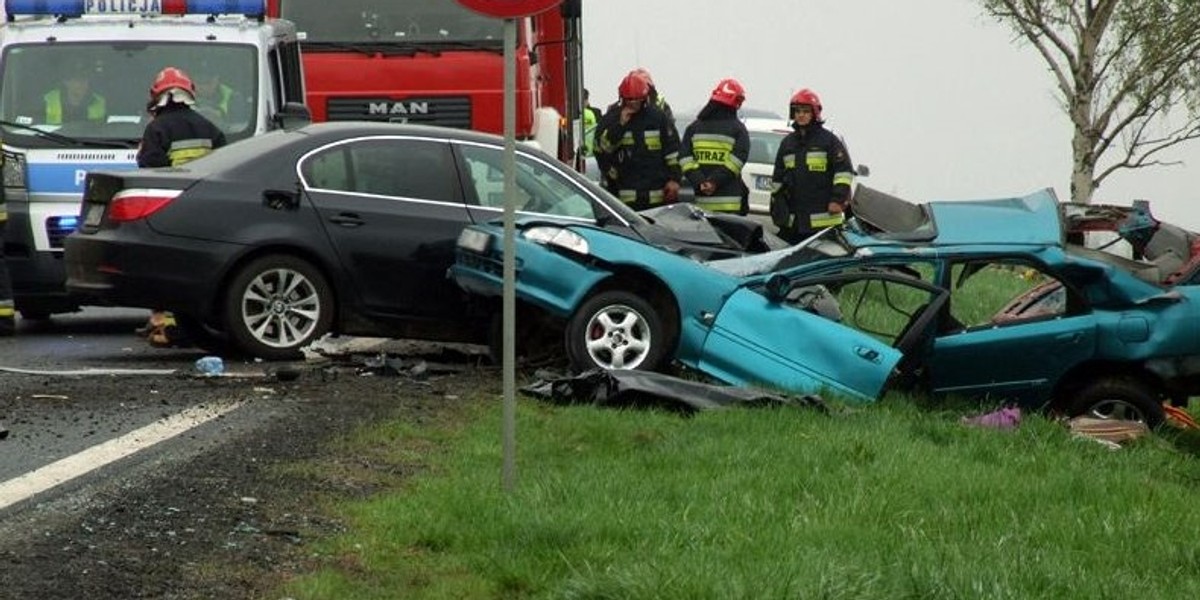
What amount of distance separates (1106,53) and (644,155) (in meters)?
12.0

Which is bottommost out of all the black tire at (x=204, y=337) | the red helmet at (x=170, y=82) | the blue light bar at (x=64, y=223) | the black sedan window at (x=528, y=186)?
the black tire at (x=204, y=337)

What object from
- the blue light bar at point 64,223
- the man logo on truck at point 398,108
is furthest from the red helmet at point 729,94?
the blue light bar at point 64,223

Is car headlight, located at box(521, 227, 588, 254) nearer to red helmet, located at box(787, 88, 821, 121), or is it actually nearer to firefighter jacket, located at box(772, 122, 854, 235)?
red helmet, located at box(787, 88, 821, 121)

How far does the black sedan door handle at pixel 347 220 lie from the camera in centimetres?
1502

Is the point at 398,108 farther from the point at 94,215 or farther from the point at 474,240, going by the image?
the point at 474,240

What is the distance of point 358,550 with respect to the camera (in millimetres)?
8430

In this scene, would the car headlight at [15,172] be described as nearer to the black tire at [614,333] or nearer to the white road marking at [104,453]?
the black tire at [614,333]

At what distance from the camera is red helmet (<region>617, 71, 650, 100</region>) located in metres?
19.9

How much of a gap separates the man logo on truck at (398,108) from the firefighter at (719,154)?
2080 millimetres

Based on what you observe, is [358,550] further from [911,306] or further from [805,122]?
[805,122]

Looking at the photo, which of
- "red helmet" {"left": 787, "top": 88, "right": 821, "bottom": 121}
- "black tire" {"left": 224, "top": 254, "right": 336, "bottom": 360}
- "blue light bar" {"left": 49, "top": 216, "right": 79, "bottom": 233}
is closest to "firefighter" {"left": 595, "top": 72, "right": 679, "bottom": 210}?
"red helmet" {"left": 787, "top": 88, "right": 821, "bottom": 121}

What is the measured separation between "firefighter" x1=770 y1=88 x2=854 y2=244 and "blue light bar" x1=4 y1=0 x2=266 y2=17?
3.99 metres

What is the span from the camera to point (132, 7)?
18766 mm

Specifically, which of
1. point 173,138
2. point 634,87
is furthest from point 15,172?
point 634,87
